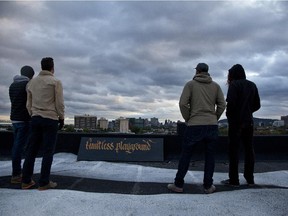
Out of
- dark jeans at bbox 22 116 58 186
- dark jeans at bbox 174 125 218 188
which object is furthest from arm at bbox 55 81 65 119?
dark jeans at bbox 174 125 218 188

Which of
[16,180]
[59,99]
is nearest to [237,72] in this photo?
[59,99]

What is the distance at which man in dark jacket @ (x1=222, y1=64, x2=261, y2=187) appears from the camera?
539cm

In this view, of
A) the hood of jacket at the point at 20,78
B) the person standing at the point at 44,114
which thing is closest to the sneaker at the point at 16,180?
the person standing at the point at 44,114

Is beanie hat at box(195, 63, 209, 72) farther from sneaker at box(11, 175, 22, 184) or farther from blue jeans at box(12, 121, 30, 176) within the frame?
sneaker at box(11, 175, 22, 184)

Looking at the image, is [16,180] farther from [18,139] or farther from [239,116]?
[239,116]

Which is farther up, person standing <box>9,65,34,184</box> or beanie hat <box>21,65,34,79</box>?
beanie hat <box>21,65,34,79</box>

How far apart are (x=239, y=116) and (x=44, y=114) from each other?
306cm

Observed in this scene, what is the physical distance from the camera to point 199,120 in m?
4.89

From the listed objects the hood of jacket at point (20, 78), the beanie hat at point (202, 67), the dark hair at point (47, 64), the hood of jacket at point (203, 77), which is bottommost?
the hood of jacket at point (20, 78)

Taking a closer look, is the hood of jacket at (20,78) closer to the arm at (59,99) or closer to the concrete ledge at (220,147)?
the arm at (59,99)

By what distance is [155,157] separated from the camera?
8.28 m

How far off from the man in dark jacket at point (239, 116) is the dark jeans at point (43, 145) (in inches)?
111

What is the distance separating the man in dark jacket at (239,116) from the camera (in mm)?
5395

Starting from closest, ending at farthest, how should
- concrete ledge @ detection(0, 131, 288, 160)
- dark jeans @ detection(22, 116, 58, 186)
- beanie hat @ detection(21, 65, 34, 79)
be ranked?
dark jeans @ detection(22, 116, 58, 186), beanie hat @ detection(21, 65, 34, 79), concrete ledge @ detection(0, 131, 288, 160)
